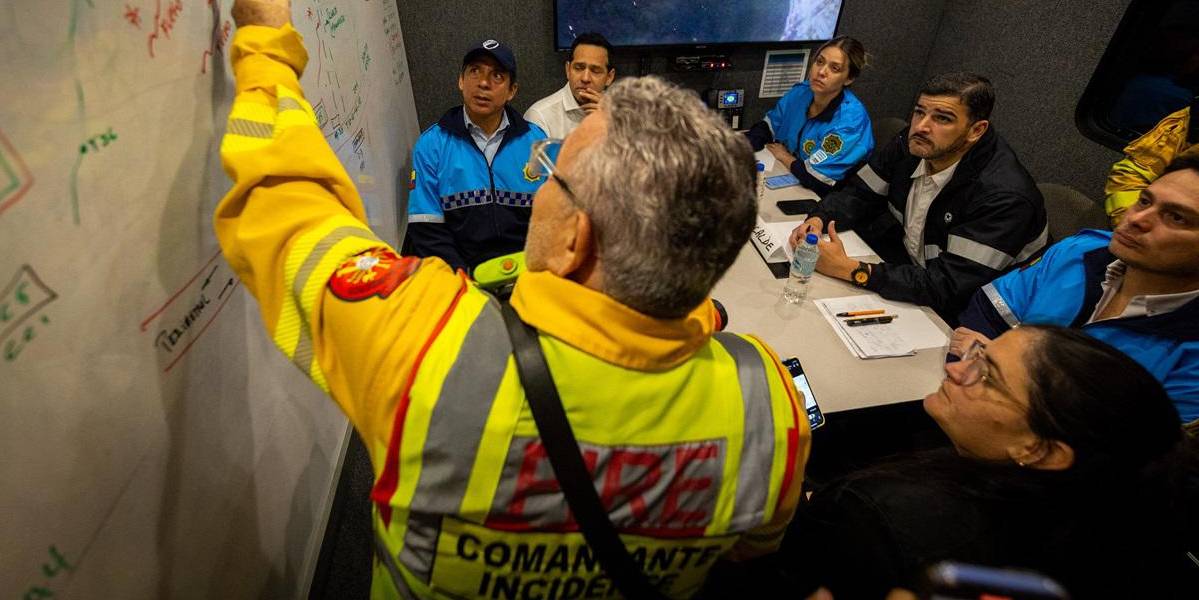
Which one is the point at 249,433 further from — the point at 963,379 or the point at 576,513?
the point at 963,379

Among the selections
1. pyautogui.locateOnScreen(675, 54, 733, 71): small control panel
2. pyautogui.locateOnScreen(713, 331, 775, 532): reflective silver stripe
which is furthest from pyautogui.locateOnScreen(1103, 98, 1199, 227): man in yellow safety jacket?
pyautogui.locateOnScreen(713, 331, 775, 532): reflective silver stripe

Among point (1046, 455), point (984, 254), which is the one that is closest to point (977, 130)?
point (984, 254)

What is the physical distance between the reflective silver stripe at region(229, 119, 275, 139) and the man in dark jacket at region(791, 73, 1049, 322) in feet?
5.09

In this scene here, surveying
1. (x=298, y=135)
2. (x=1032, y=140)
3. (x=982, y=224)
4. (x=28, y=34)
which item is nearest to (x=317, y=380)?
(x=298, y=135)

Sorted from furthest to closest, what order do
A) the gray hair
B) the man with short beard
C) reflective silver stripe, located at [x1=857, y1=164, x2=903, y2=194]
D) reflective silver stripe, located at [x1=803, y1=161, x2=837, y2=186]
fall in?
1. reflective silver stripe, located at [x1=803, y1=161, x2=837, y2=186]
2. reflective silver stripe, located at [x1=857, y1=164, x2=903, y2=194]
3. the man with short beard
4. the gray hair

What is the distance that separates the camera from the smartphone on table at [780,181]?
7.70ft

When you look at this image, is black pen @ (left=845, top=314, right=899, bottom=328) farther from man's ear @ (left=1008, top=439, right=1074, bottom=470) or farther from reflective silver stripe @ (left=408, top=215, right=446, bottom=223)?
reflective silver stripe @ (left=408, top=215, right=446, bottom=223)

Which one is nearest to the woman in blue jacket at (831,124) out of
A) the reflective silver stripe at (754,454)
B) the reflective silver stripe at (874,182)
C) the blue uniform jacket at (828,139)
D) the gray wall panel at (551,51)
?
the blue uniform jacket at (828,139)

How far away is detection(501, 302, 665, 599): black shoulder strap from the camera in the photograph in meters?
0.57

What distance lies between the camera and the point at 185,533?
34.7 inches

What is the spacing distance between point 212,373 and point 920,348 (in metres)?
1.68

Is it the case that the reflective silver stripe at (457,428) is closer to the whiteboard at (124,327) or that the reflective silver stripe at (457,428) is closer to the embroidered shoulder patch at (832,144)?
the whiteboard at (124,327)

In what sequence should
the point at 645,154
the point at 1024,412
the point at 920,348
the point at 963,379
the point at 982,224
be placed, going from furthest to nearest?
the point at 982,224 < the point at 920,348 < the point at 963,379 < the point at 1024,412 < the point at 645,154

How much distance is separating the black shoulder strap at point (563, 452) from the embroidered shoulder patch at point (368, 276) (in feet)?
0.51
